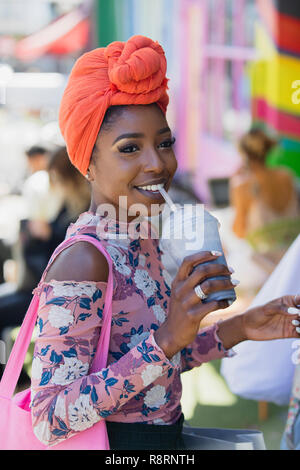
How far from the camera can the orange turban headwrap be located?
1307mm

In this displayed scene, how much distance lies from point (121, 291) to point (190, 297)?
0.24 meters

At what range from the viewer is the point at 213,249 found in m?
1.19

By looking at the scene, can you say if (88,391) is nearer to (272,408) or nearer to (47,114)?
(272,408)

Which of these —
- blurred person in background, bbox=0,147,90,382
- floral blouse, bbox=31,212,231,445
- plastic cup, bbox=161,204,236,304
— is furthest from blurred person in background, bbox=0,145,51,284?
plastic cup, bbox=161,204,236,304

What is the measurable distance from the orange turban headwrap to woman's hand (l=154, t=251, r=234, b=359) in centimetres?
42

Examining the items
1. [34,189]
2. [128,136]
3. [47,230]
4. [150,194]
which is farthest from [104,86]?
[34,189]

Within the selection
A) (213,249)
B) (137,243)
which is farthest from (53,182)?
(213,249)

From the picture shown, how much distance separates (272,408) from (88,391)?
2.38 m

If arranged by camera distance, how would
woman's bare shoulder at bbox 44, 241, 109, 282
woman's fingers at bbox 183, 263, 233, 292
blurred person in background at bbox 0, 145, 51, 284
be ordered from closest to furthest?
woman's fingers at bbox 183, 263, 233, 292 → woman's bare shoulder at bbox 44, 241, 109, 282 → blurred person in background at bbox 0, 145, 51, 284

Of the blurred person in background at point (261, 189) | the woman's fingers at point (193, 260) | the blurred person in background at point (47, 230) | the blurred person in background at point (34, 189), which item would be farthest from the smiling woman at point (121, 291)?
the blurred person in background at point (261, 189)

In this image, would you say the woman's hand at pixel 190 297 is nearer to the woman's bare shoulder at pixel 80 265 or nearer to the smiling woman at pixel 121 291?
the smiling woman at pixel 121 291

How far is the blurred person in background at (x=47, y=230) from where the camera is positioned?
3.71 meters

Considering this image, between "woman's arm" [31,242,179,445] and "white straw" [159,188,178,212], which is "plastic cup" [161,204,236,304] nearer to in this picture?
"white straw" [159,188,178,212]

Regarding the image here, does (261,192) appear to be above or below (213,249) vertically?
below
